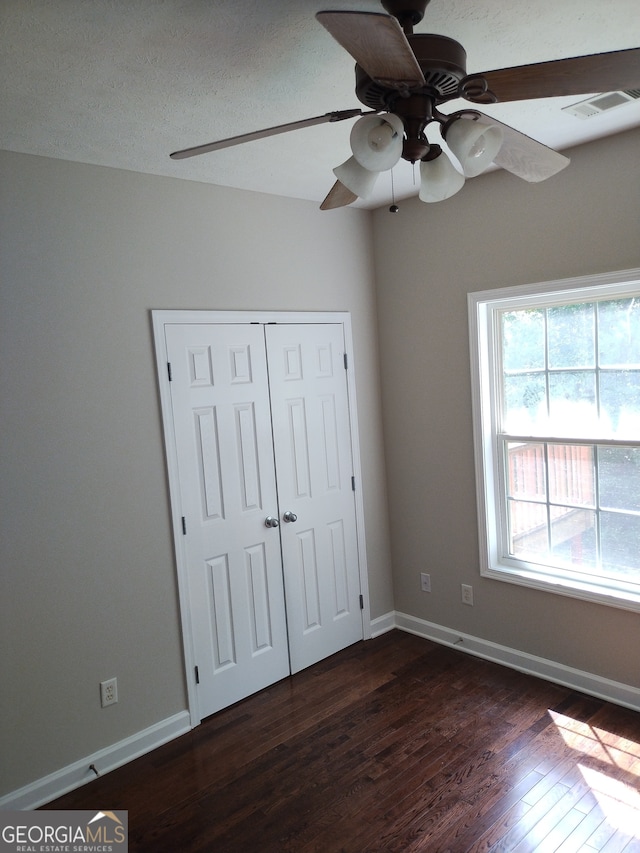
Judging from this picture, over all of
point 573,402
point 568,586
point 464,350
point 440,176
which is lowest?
point 568,586

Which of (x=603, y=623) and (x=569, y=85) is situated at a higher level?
(x=569, y=85)

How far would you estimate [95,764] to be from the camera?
270 centimetres

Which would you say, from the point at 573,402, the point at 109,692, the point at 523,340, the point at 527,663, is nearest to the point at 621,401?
the point at 573,402

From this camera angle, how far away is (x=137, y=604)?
9.35 ft

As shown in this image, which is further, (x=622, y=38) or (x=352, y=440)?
(x=352, y=440)

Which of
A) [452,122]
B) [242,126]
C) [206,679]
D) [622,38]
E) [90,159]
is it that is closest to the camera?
[452,122]

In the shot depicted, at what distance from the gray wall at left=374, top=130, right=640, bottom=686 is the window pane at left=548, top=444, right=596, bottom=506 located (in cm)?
45

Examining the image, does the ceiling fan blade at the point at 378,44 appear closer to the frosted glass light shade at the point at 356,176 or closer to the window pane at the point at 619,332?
the frosted glass light shade at the point at 356,176

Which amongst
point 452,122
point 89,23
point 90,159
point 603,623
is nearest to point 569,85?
point 452,122

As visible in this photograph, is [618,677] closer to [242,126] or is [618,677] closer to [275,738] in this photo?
[275,738]

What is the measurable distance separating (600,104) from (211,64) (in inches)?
58.7

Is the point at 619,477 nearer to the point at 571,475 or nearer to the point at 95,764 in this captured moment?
the point at 571,475

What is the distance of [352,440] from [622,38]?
2.39 meters

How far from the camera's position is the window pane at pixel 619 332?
112 inches
